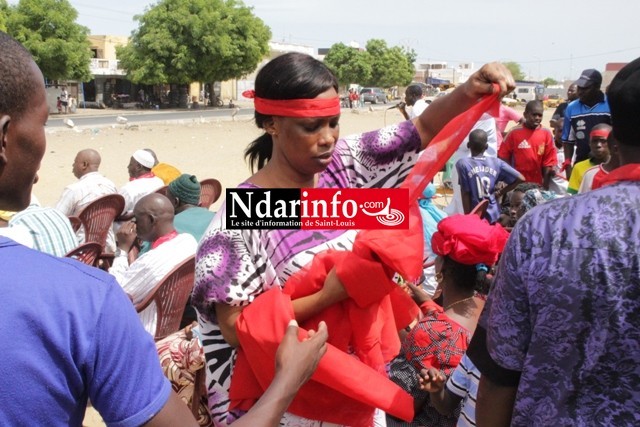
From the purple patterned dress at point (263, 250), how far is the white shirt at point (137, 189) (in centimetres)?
456

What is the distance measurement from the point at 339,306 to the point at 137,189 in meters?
4.93

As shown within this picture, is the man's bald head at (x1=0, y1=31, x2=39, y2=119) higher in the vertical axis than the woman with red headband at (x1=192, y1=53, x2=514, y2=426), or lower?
higher

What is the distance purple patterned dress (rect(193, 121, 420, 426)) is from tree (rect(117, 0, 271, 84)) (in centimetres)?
4206

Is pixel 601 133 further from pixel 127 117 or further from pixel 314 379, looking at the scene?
pixel 127 117

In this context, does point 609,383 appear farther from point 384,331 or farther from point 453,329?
point 453,329

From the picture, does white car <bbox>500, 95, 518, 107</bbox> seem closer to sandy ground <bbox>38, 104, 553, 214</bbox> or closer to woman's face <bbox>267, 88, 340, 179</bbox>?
woman's face <bbox>267, 88, 340, 179</bbox>

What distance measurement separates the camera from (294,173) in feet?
7.12

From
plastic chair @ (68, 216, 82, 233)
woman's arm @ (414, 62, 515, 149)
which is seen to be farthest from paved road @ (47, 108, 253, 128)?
woman's arm @ (414, 62, 515, 149)

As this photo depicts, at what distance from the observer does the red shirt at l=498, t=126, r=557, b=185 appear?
25.1 feet

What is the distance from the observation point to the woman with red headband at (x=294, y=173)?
1.97 metres

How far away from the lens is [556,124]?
447 inches

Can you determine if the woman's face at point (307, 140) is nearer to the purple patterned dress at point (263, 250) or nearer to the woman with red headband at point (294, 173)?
the woman with red headband at point (294, 173)

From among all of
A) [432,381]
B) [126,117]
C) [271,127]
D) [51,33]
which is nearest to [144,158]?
[271,127]

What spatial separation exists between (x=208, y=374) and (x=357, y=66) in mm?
73636
